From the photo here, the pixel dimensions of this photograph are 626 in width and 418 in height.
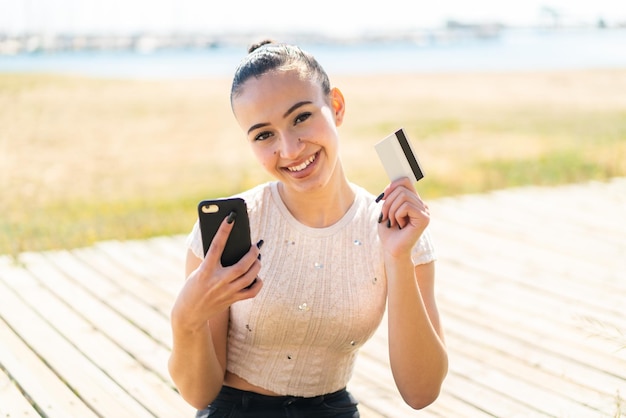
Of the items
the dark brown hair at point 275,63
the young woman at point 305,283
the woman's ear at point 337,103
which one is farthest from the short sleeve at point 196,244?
the woman's ear at point 337,103

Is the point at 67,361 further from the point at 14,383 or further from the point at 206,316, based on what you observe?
the point at 206,316

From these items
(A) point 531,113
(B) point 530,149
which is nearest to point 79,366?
(B) point 530,149

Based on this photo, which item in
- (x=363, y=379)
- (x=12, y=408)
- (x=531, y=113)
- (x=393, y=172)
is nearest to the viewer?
(x=393, y=172)

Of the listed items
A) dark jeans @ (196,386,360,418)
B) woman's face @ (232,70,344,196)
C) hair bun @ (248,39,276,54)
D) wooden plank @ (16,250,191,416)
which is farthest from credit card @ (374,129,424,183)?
wooden plank @ (16,250,191,416)

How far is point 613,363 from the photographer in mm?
3611

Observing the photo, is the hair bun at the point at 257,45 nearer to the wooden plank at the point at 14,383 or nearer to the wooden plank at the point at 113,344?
the wooden plank at the point at 113,344

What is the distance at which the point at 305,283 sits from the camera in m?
2.44

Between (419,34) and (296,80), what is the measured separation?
8585cm

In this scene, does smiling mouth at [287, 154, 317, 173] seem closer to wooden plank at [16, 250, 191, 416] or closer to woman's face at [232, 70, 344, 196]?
woman's face at [232, 70, 344, 196]

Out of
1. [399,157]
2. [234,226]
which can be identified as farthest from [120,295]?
[399,157]

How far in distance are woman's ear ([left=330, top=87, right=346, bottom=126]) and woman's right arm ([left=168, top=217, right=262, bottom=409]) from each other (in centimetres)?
61

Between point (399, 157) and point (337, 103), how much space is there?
0.42 metres

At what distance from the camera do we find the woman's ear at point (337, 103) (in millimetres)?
2490

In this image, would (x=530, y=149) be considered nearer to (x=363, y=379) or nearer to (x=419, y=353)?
(x=363, y=379)
